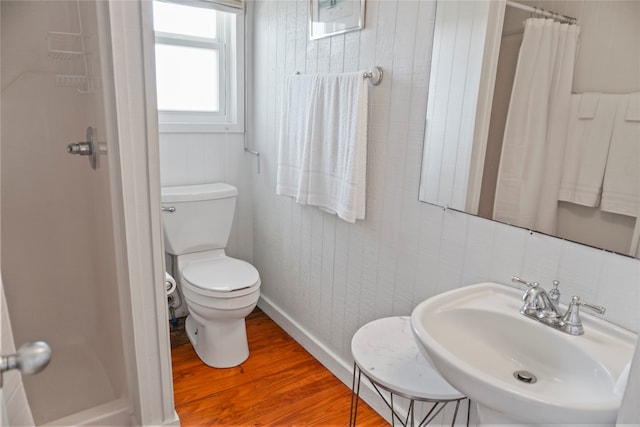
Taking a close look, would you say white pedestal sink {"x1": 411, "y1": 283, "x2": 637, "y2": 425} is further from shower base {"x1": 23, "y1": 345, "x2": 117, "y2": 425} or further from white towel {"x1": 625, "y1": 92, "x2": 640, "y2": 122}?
shower base {"x1": 23, "y1": 345, "x2": 117, "y2": 425}

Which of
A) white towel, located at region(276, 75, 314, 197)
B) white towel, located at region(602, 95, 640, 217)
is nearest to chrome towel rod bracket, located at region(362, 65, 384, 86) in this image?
white towel, located at region(276, 75, 314, 197)

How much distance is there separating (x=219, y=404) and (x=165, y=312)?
0.60m

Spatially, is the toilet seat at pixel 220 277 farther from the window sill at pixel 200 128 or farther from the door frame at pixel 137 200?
the window sill at pixel 200 128

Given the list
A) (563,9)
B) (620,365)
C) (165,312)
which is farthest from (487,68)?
(165,312)

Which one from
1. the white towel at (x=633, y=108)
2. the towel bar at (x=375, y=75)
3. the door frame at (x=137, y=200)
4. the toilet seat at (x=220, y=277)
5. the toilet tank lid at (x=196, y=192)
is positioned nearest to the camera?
the white towel at (x=633, y=108)

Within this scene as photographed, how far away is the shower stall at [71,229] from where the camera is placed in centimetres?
142

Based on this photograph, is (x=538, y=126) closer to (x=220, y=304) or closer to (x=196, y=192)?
(x=220, y=304)

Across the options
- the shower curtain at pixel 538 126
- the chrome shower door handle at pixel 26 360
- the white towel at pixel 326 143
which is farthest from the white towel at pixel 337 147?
the chrome shower door handle at pixel 26 360

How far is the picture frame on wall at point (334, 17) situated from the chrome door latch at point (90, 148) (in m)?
1.06

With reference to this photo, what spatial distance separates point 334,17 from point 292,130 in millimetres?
545

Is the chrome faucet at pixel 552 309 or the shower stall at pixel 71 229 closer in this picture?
the chrome faucet at pixel 552 309

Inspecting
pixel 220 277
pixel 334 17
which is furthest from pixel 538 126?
pixel 220 277

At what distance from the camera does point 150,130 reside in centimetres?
134

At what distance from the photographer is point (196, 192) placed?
2.27 m
